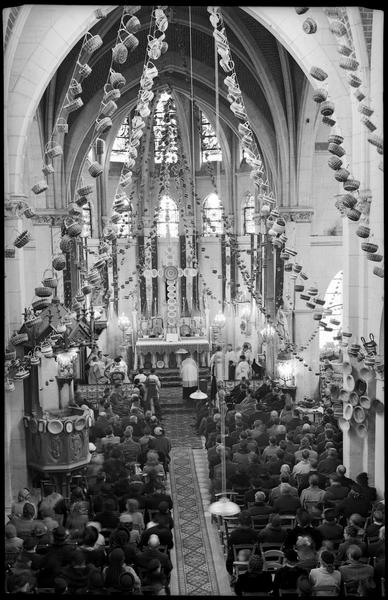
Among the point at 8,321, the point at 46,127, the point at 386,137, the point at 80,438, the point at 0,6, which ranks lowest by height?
Result: the point at 80,438

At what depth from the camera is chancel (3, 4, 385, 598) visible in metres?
10.7

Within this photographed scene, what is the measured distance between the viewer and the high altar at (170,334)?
30.9 metres

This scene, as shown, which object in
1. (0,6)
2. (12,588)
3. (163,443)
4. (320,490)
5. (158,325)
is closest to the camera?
(0,6)

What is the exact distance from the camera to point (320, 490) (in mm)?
13180

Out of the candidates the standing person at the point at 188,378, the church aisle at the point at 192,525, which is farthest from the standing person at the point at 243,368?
the church aisle at the point at 192,525

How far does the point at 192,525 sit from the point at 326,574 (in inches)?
214

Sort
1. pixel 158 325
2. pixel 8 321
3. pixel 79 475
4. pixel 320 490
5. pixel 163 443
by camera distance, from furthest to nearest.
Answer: pixel 158 325 → pixel 163 443 → pixel 79 475 → pixel 8 321 → pixel 320 490

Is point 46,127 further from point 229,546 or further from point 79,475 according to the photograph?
point 229,546

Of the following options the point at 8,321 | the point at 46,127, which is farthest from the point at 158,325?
the point at 8,321

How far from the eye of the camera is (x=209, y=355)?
103 ft

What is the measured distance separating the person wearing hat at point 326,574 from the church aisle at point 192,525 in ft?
7.91

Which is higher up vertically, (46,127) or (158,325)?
(46,127)

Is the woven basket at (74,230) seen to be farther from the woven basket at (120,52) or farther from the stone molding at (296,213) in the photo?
the stone molding at (296,213)

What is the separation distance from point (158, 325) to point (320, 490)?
66.2ft
